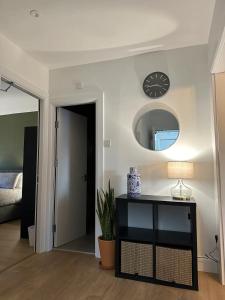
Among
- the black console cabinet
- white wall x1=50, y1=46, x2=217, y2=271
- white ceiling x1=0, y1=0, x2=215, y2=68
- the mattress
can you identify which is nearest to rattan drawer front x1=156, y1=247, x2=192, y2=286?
the black console cabinet

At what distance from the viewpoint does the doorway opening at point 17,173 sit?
3.27 meters

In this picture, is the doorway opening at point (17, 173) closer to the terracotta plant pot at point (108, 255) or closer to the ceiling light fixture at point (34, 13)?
the ceiling light fixture at point (34, 13)

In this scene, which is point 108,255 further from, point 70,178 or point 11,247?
point 11,247

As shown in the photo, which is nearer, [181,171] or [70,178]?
[181,171]

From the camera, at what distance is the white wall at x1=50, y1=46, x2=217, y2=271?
2.57 meters

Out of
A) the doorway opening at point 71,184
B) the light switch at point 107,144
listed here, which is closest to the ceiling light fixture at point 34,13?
the doorway opening at point 71,184

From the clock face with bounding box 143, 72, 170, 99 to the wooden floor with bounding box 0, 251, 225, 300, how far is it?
2110mm

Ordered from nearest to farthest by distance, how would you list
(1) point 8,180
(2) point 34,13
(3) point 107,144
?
(2) point 34,13 < (3) point 107,144 < (1) point 8,180

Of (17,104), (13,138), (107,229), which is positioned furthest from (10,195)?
(107,229)

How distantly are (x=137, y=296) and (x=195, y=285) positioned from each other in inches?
22.6

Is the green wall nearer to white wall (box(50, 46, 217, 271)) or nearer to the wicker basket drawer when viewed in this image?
white wall (box(50, 46, 217, 271))

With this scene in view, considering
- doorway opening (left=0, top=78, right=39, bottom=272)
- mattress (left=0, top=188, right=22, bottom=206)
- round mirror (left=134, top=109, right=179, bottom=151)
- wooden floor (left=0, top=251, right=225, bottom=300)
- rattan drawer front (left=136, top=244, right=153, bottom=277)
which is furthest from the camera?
mattress (left=0, top=188, right=22, bottom=206)

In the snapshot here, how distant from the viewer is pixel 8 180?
492 centimetres

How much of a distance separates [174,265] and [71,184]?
1947mm
